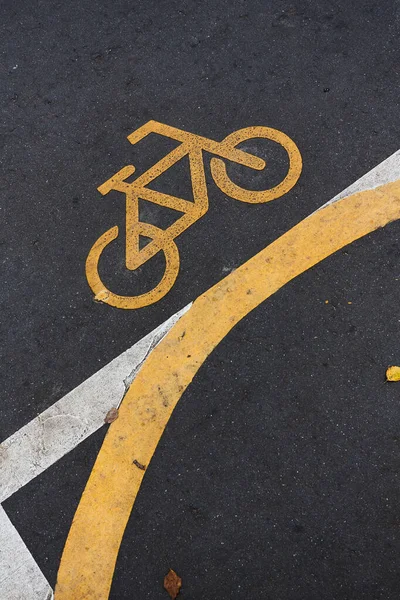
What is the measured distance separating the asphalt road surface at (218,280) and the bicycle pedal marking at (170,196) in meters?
0.05

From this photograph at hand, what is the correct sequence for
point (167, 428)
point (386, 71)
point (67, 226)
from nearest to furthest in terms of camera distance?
point (167, 428) < point (67, 226) < point (386, 71)

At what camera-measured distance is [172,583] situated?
10.1 ft

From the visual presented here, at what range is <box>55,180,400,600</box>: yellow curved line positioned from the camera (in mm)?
3129

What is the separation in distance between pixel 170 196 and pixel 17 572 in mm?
2109

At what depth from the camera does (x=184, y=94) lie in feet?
14.3

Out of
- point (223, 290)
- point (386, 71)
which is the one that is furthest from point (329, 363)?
point (386, 71)

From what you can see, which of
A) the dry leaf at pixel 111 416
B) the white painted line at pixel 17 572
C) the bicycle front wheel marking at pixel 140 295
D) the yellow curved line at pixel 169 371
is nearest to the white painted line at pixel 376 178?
the yellow curved line at pixel 169 371

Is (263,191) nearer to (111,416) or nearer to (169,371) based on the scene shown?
(169,371)

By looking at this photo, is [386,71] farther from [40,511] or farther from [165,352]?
[40,511]

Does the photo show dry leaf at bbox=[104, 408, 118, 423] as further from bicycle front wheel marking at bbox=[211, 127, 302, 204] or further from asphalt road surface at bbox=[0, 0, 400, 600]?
bicycle front wheel marking at bbox=[211, 127, 302, 204]

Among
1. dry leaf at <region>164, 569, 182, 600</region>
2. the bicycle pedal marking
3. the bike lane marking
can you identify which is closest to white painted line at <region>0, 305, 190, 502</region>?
the bike lane marking

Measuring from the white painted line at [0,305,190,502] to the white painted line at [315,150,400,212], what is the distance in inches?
53.0

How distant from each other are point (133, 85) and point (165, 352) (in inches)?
73.8

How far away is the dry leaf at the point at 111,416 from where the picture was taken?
3387mm
